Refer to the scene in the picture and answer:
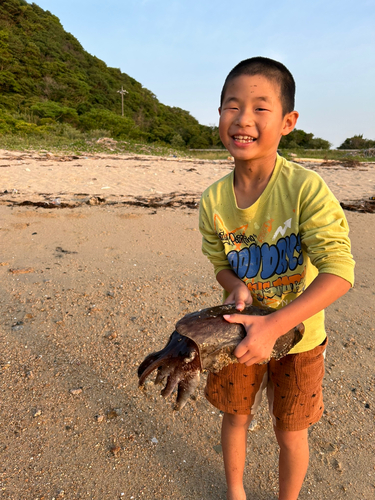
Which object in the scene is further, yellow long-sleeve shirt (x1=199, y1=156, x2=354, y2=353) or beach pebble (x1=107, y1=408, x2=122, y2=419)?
beach pebble (x1=107, y1=408, x2=122, y2=419)

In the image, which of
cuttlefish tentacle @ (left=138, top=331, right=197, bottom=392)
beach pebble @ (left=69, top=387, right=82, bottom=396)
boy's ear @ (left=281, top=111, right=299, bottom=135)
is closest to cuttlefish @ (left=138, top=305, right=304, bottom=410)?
cuttlefish tentacle @ (left=138, top=331, right=197, bottom=392)

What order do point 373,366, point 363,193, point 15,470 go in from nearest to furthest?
1. point 15,470
2. point 373,366
3. point 363,193

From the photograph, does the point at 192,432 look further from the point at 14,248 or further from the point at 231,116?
the point at 14,248

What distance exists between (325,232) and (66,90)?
1721 inches

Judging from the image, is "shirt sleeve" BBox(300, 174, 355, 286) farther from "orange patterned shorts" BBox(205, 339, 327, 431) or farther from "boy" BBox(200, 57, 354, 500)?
"orange patterned shorts" BBox(205, 339, 327, 431)

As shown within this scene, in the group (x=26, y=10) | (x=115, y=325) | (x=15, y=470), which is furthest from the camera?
(x=26, y=10)

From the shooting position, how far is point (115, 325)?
273 cm

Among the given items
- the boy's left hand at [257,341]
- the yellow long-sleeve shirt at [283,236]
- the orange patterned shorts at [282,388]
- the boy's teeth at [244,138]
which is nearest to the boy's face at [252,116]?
the boy's teeth at [244,138]

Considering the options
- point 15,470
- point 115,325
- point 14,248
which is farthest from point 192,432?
point 14,248

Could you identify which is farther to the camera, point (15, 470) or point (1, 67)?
point (1, 67)

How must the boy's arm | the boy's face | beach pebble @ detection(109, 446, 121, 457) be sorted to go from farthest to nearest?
beach pebble @ detection(109, 446, 121, 457)
the boy's face
the boy's arm

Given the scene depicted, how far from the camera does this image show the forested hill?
28.9 meters

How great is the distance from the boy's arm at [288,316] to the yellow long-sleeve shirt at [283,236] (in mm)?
40

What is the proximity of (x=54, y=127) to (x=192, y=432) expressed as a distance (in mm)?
25176
